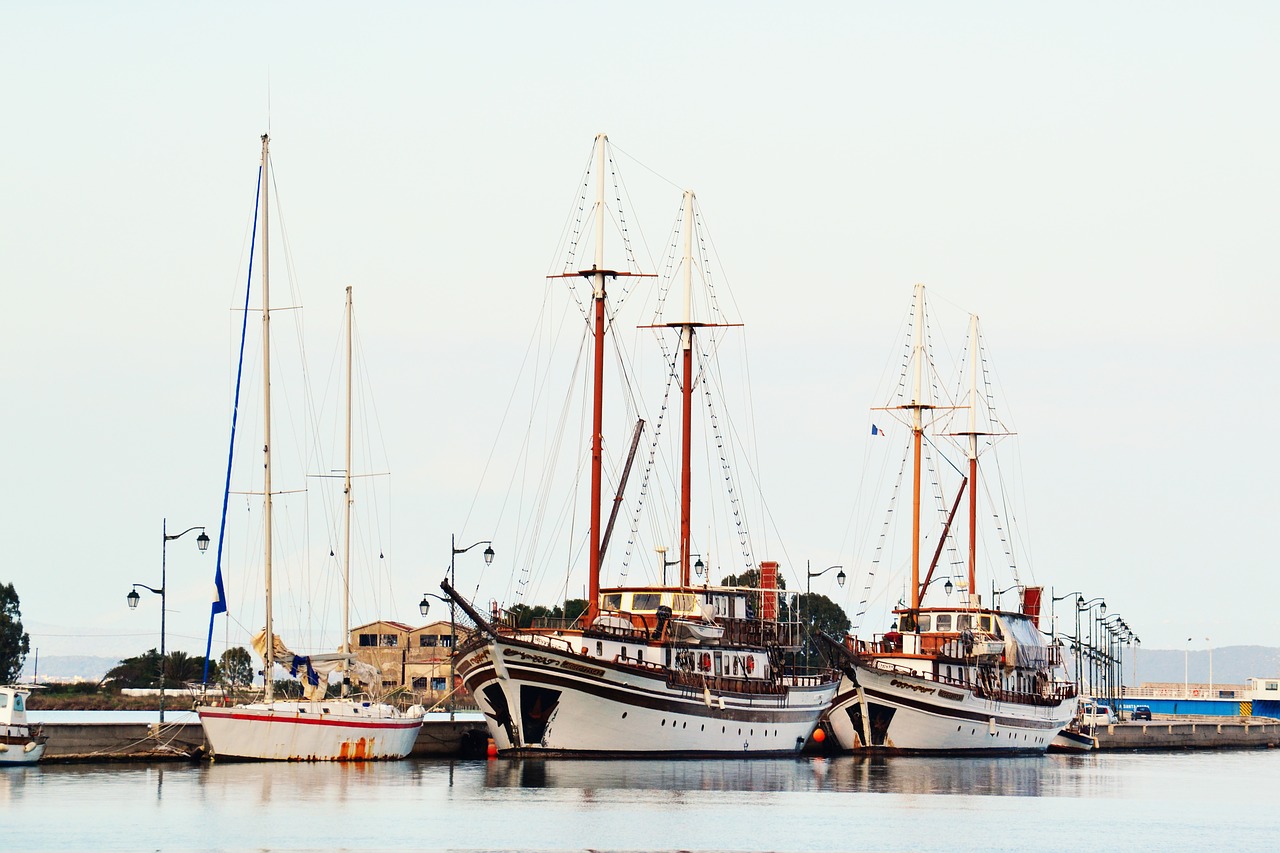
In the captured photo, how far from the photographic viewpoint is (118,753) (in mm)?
69812

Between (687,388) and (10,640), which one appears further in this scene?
(10,640)

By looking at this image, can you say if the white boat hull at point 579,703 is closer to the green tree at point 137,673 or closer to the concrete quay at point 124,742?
the concrete quay at point 124,742

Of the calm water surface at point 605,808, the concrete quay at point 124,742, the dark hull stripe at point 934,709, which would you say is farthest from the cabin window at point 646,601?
the concrete quay at point 124,742

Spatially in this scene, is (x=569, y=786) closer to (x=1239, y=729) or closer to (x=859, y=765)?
(x=859, y=765)

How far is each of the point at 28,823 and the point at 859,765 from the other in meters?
44.1

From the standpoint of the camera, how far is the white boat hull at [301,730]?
69125mm

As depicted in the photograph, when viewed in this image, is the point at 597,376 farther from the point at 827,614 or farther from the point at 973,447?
the point at 827,614

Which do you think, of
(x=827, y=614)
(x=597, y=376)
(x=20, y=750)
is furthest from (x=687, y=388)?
(x=827, y=614)

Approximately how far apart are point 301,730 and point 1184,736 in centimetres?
7619

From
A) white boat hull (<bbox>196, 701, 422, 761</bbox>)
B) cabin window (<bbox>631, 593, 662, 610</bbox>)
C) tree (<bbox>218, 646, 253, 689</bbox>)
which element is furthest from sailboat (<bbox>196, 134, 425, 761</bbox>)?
tree (<bbox>218, 646, 253, 689</bbox>)

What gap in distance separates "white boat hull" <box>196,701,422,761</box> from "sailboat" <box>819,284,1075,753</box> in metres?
25.9

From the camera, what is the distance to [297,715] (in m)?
69.8

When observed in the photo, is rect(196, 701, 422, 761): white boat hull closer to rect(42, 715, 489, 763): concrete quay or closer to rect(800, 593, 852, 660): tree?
rect(42, 715, 489, 763): concrete quay

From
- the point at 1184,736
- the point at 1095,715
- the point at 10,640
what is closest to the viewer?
the point at 1184,736
